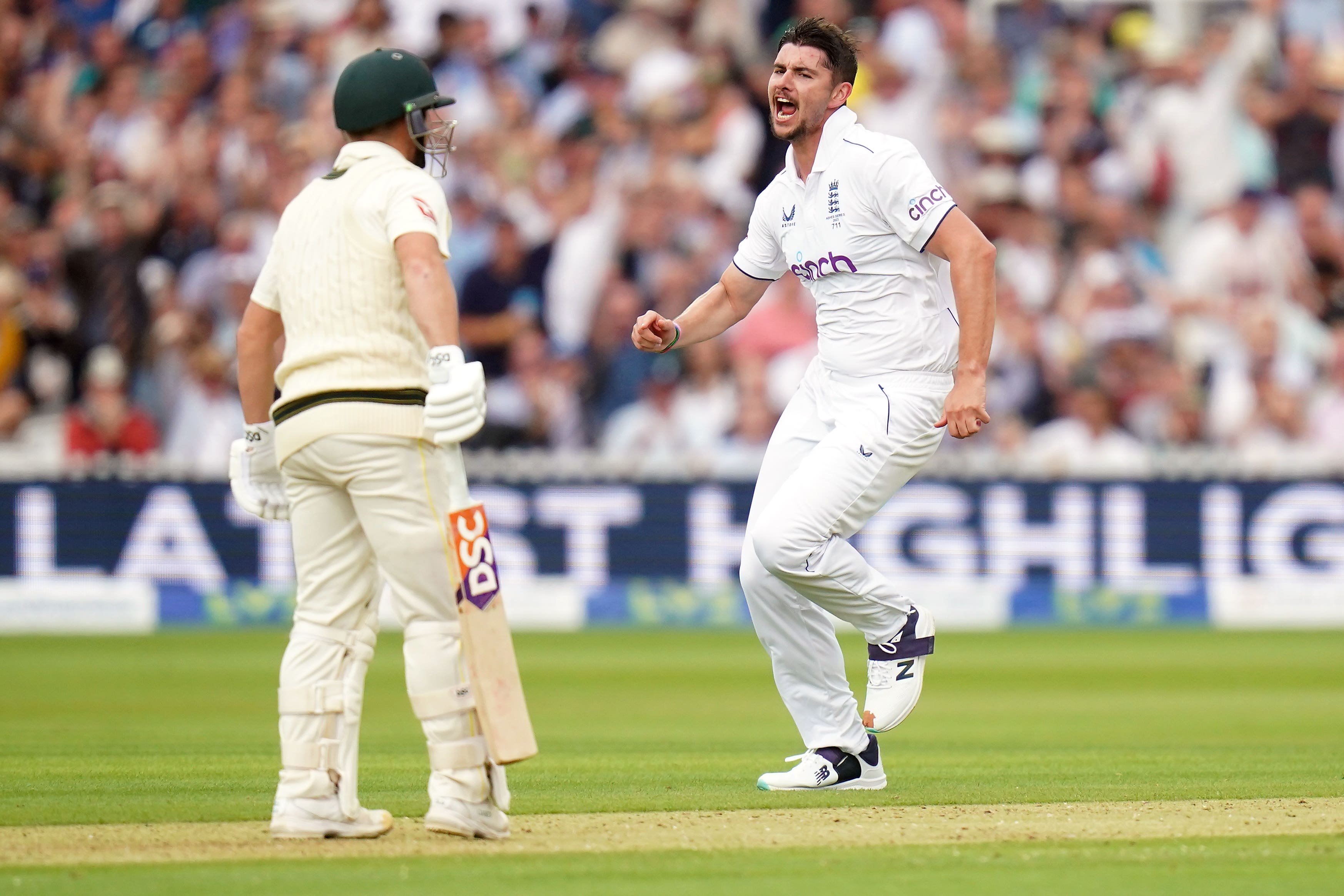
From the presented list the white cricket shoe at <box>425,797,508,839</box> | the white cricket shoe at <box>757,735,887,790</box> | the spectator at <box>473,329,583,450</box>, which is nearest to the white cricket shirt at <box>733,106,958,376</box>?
the white cricket shoe at <box>757,735,887,790</box>

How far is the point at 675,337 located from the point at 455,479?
1.65 meters

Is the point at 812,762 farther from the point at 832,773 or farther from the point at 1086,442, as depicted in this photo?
the point at 1086,442

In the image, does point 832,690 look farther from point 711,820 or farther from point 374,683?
point 374,683

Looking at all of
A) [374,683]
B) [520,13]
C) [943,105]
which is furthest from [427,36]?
[374,683]

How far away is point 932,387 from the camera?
595cm

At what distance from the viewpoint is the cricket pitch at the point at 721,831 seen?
4.63 meters

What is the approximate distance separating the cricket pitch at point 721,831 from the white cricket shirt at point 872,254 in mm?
1414

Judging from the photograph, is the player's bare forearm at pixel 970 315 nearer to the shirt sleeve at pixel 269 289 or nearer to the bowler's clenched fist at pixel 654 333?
the bowler's clenched fist at pixel 654 333

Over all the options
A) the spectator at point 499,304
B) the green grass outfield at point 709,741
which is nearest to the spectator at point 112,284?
the spectator at point 499,304

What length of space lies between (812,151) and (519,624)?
776 centimetres

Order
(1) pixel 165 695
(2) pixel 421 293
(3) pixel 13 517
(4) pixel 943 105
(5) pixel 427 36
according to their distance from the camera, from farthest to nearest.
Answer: (5) pixel 427 36 < (4) pixel 943 105 < (3) pixel 13 517 < (1) pixel 165 695 < (2) pixel 421 293

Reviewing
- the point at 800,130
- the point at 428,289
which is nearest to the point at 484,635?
the point at 428,289

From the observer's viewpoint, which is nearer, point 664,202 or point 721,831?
point 721,831

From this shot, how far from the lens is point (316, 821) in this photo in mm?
4773
